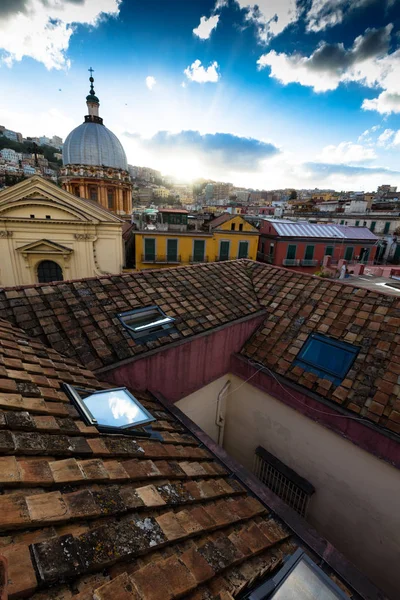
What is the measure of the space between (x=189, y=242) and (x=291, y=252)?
11.6 metres

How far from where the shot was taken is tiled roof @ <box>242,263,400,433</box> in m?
5.84

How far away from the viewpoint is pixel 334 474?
6359 millimetres

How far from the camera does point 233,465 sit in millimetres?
4535

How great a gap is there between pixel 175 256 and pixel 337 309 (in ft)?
68.8

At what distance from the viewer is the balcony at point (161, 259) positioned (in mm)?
26547

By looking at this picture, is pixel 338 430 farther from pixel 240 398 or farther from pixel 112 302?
pixel 112 302

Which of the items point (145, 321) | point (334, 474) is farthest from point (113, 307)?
point (334, 474)

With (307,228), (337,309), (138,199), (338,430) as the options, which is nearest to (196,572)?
(338,430)

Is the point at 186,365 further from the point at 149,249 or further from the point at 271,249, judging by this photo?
the point at 271,249

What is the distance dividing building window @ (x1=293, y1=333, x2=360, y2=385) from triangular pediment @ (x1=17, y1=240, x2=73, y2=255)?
66.0ft

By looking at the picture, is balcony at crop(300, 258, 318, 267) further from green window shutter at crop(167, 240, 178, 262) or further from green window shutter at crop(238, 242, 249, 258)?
green window shutter at crop(167, 240, 178, 262)

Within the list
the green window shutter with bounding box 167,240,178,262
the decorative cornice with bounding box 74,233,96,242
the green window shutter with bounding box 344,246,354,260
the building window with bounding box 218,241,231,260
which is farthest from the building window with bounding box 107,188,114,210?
the green window shutter with bounding box 344,246,354,260

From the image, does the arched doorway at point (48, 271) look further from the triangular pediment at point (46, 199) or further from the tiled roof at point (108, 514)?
the tiled roof at point (108, 514)

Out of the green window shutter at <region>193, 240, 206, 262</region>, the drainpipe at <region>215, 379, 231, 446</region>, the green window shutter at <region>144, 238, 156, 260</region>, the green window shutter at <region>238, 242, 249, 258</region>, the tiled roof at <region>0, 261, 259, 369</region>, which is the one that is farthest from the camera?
the green window shutter at <region>238, 242, 249, 258</region>
